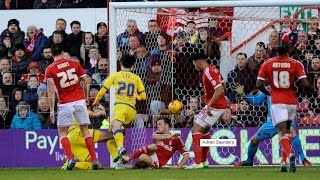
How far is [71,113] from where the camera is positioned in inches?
672

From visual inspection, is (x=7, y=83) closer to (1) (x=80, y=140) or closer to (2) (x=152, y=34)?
(2) (x=152, y=34)

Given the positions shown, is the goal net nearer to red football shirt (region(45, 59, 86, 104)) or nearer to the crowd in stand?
the crowd in stand

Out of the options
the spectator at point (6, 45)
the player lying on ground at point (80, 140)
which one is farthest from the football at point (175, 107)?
the spectator at point (6, 45)

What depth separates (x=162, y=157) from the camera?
1800cm

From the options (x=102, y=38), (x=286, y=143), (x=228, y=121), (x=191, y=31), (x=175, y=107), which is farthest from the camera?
(x=102, y=38)

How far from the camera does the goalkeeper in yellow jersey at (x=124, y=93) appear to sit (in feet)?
58.4

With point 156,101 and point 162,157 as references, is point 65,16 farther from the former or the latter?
point 162,157

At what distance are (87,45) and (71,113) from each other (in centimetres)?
452

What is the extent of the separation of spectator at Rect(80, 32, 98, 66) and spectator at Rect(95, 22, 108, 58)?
0.33 feet

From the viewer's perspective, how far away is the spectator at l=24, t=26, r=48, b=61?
72.0 ft

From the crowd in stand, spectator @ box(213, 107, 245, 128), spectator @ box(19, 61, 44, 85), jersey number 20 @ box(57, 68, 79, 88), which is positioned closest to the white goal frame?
the crowd in stand

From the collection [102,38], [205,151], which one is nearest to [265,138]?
[205,151]

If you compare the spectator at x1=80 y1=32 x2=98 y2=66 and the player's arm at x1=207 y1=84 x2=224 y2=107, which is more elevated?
the spectator at x1=80 y1=32 x2=98 y2=66

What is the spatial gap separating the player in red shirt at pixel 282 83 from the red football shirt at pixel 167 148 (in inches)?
99.0
